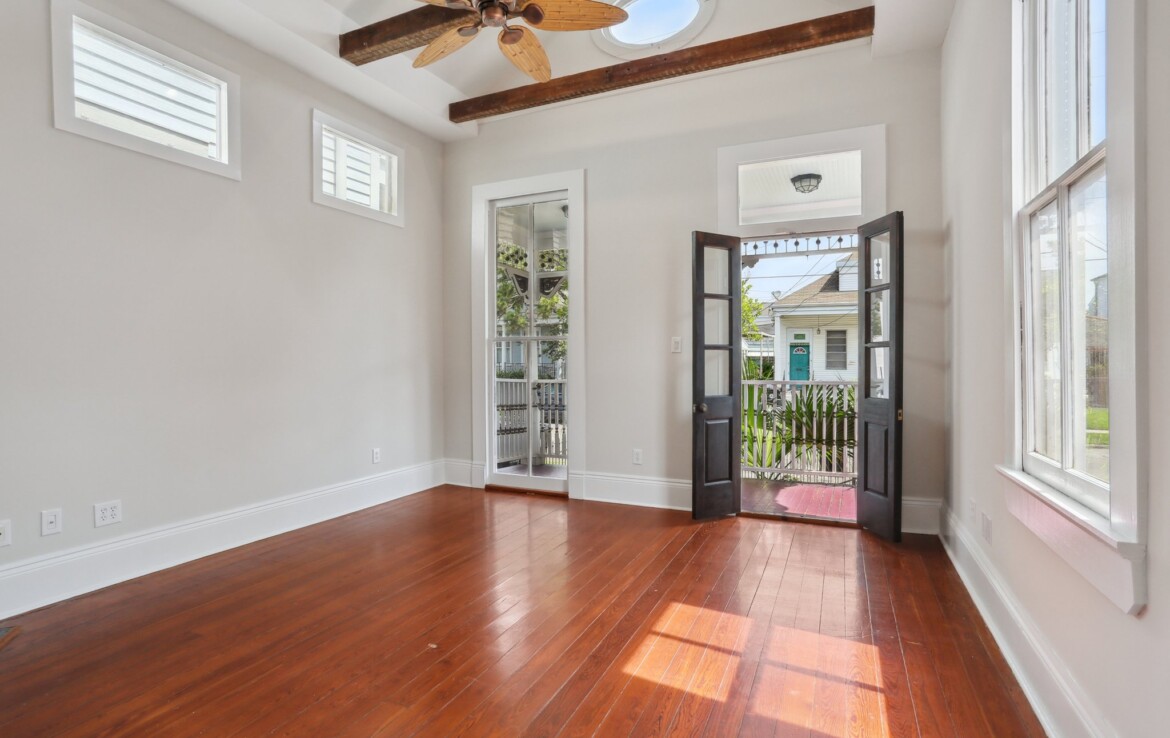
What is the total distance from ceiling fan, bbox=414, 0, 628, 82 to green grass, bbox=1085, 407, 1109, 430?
2.42m

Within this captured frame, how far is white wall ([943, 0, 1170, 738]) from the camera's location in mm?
1218

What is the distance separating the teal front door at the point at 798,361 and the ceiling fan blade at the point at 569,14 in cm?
394

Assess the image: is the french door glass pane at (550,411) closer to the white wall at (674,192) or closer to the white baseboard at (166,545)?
the white wall at (674,192)

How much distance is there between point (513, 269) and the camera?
17.7 ft

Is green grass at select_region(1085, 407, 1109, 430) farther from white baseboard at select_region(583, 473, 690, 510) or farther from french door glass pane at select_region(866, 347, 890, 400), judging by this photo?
white baseboard at select_region(583, 473, 690, 510)

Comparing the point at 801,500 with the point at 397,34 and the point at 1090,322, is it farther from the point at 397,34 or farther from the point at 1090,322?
the point at 397,34

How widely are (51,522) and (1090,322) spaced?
Answer: 14.2 feet

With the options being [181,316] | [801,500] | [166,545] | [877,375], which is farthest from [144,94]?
[801,500]

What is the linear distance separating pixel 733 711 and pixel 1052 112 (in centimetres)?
229

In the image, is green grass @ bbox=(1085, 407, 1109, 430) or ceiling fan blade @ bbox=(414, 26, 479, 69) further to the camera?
ceiling fan blade @ bbox=(414, 26, 479, 69)

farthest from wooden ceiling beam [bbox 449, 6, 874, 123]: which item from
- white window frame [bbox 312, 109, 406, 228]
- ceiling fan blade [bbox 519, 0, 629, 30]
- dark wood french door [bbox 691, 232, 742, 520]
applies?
ceiling fan blade [bbox 519, 0, 629, 30]

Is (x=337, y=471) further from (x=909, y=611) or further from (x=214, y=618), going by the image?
(x=909, y=611)

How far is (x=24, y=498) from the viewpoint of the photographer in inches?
109

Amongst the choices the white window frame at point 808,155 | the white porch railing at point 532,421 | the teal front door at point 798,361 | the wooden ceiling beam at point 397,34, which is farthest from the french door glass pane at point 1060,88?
the teal front door at point 798,361
